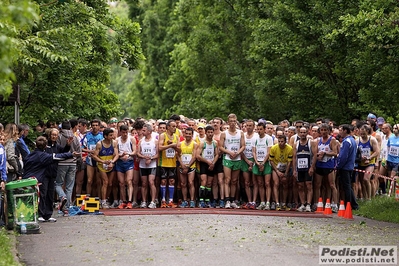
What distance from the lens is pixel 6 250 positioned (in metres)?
15.0

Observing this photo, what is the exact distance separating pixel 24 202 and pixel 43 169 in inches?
70.0

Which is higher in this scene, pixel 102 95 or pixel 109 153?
pixel 102 95

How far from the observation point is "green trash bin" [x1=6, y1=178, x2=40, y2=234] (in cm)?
1805

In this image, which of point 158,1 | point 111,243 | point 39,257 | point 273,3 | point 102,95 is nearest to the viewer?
point 39,257

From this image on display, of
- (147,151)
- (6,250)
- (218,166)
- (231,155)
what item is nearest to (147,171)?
(147,151)

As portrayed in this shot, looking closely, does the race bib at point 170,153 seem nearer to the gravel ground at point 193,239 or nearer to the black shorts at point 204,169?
the black shorts at point 204,169

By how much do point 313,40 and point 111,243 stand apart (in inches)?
833

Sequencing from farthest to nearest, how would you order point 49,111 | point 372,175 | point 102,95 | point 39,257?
point 102,95
point 49,111
point 372,175
point 39,257

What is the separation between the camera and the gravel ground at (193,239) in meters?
14.4

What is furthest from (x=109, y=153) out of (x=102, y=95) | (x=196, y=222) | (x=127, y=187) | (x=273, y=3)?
(x=273, y=3)

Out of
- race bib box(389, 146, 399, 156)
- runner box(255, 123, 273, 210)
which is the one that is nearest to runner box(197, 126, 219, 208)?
runner box(255, 123, 273, 210)

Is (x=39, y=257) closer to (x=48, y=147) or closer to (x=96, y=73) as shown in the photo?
(x=48, y=147)

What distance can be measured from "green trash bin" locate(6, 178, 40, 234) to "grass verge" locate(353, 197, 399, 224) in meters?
7.71

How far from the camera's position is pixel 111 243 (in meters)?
16.3
